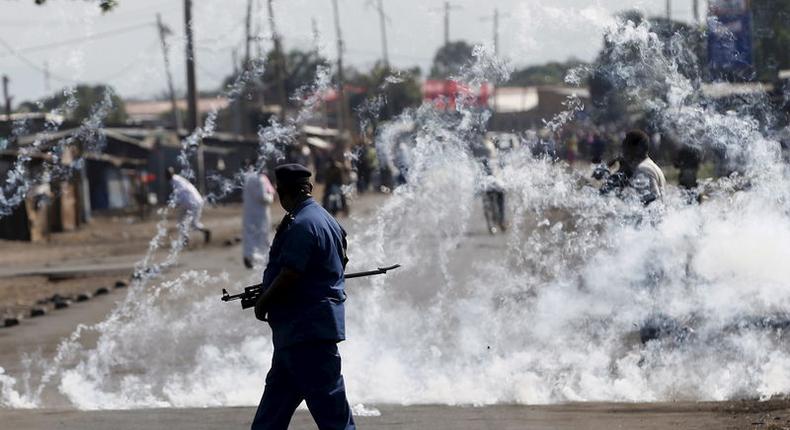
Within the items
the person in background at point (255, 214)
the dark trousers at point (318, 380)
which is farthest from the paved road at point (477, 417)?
the person in background at point (255, 214)

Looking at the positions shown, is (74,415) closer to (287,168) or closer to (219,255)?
(287,168)

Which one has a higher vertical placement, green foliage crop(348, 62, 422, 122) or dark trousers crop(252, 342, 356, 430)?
green foliage crop(348, 62, 422, 122)

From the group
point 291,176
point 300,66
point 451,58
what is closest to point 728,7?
point 451,58

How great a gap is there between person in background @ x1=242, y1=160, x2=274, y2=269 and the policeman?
38.8ft

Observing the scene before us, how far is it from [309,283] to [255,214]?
12.1 metres

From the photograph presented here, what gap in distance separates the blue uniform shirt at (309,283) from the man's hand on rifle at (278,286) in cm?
3

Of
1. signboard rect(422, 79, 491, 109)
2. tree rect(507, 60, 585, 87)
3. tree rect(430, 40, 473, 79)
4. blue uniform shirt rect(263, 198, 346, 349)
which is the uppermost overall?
tree rect(430, 40, 473, 79)

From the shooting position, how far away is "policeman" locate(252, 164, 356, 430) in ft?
21.1

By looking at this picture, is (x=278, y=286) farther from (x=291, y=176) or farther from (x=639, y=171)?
(x=639, y=171)

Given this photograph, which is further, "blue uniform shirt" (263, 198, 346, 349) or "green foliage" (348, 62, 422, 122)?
"green foliage" (348, 62, 422, 122)

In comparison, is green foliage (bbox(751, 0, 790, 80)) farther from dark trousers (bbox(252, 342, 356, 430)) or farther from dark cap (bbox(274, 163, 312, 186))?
dark trousers (bbox(252, 342, 356, 430))

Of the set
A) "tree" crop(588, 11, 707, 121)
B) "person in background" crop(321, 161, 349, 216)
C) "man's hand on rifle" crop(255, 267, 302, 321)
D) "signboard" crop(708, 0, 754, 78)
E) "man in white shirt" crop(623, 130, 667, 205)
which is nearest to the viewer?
"man's hand on rifle" crop(255, 267, 302, 321)

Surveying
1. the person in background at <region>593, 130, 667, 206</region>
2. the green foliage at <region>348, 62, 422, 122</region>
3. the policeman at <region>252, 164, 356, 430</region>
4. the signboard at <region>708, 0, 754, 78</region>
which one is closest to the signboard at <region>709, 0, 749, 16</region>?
the signboard at <region>708, 0, 754, 78</region>

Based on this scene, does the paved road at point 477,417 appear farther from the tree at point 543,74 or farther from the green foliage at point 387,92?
the green foliage at point 387,92
